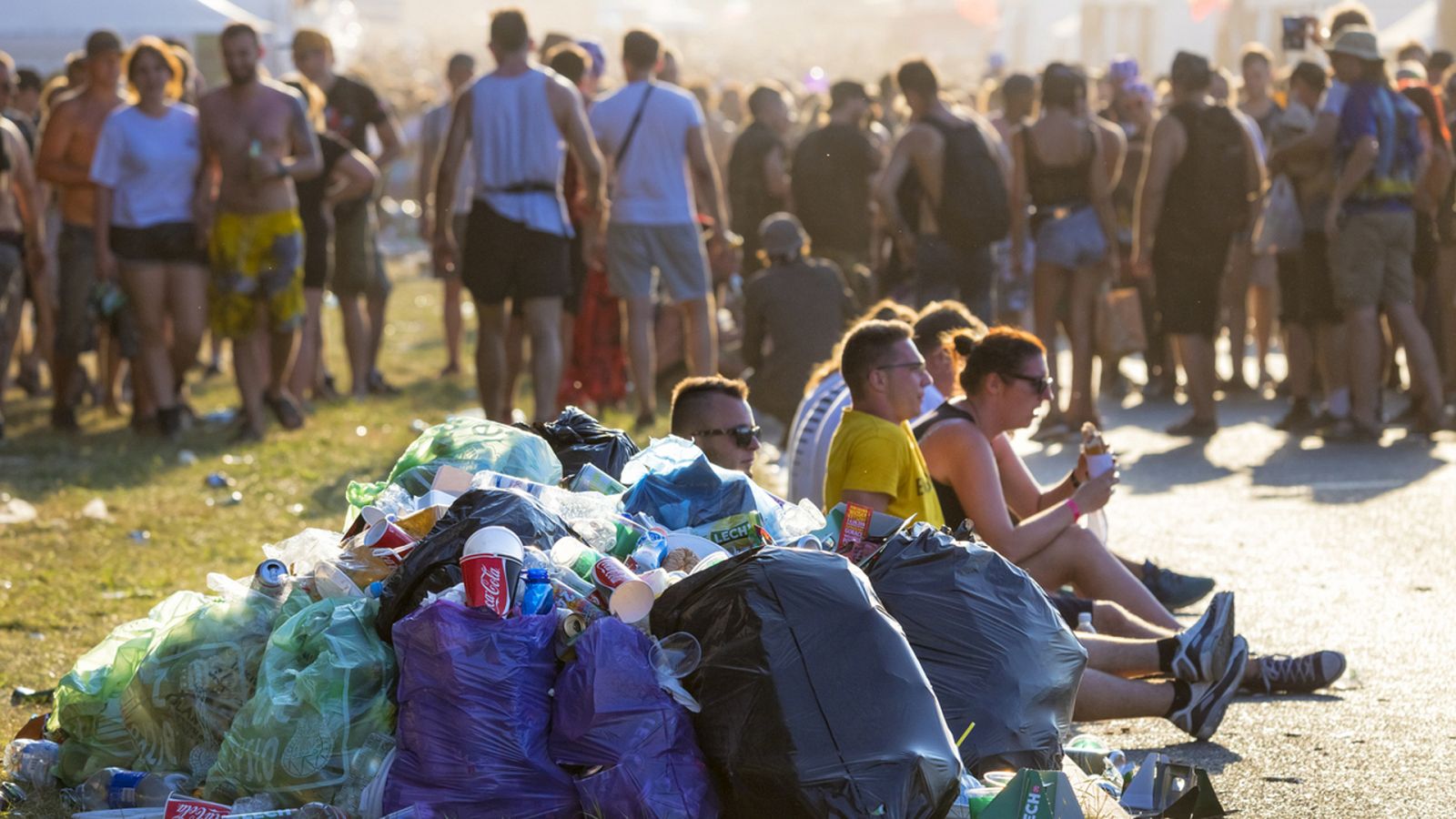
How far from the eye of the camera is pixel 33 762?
14.0 ft

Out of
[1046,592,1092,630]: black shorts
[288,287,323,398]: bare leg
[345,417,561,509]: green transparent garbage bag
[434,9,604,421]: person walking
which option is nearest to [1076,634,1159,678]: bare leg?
[1046,592,1092,630]: black shorts

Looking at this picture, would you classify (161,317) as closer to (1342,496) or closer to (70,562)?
(70,562)

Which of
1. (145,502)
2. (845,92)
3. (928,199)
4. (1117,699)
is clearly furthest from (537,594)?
(845,92)

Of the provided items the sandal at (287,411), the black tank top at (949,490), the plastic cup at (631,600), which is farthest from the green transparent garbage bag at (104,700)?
the sandal at (287,411)

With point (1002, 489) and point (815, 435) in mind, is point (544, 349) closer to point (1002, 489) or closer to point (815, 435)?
point (815, 435)

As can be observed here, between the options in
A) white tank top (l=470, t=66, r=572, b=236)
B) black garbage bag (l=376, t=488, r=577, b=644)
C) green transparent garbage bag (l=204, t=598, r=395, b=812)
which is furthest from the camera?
white tank top (l=470, t=66, r=572, b=236)

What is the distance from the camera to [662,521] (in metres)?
4.69

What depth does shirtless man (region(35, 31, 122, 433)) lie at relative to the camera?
33.0 feet

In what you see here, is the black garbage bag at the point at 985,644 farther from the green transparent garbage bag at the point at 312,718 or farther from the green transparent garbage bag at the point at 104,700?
the green transparent garbage bag at the point at 104,700

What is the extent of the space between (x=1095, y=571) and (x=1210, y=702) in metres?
0.77

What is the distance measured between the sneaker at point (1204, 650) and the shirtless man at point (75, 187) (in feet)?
22.7

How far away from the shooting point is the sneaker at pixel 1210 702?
483 centimetres

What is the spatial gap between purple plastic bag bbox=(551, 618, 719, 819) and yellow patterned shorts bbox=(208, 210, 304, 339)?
6396 millimetres

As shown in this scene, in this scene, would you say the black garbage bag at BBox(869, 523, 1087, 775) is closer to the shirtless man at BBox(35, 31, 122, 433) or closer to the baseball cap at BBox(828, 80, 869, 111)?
the shirtless man at BBox(35, 31, 122, 433)
